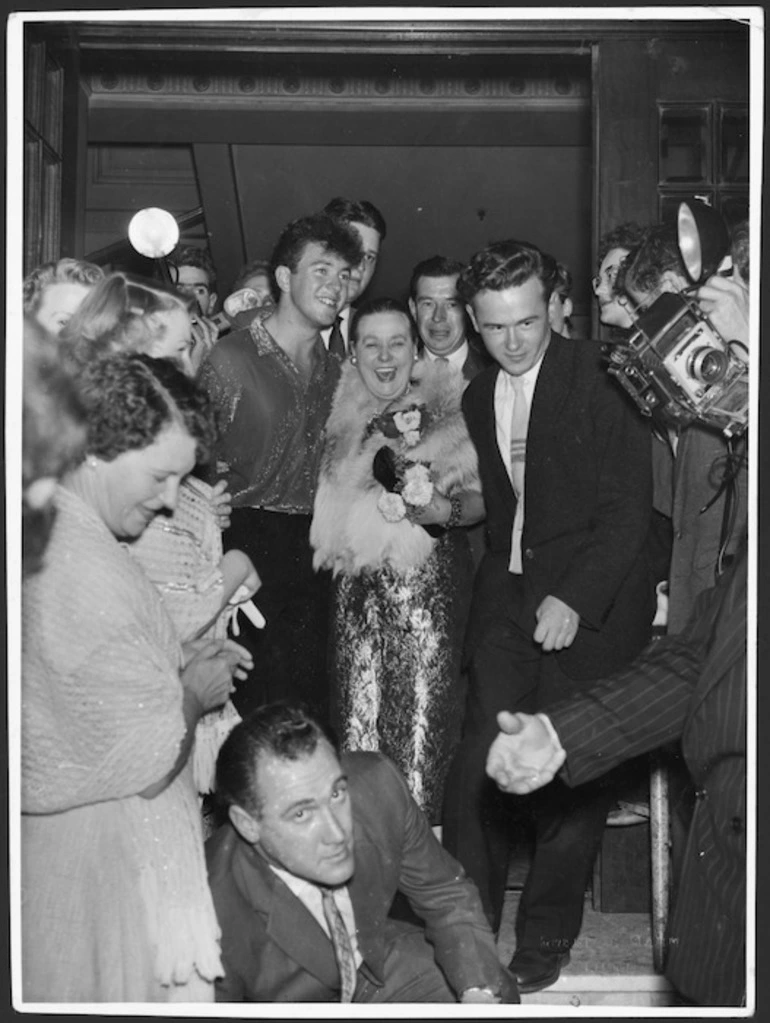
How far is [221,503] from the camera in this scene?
8.21ft

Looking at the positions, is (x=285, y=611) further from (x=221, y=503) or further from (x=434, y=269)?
(x=434, y=269)

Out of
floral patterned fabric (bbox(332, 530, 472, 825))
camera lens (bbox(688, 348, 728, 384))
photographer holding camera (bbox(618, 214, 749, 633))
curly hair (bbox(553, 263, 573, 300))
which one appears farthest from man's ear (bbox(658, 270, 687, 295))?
floral patterned fabric (bbox(332, 530, 472, 825))

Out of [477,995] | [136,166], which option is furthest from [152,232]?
[477,995]

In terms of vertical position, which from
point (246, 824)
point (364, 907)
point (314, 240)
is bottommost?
point (364, 907)

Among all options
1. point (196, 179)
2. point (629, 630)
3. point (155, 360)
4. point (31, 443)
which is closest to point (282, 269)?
point (196, 179)

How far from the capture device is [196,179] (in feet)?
8.32

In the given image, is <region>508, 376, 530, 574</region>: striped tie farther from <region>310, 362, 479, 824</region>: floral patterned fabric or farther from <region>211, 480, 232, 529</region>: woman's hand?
<region>211, 480, 232, 529</region>: woman's hand

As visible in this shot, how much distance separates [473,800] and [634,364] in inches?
30.0

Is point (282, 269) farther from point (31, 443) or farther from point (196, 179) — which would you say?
point (31, 443)

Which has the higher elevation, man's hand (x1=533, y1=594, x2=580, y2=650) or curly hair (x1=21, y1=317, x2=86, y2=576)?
curly hair (x1=21, y1=317, x2=86, y2=576)

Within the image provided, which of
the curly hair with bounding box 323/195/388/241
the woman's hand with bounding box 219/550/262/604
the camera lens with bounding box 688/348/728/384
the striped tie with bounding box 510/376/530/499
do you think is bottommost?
the woman's hand with bounding box 219/550/262/604

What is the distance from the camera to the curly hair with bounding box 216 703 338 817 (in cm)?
225

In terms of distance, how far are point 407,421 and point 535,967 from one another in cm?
95

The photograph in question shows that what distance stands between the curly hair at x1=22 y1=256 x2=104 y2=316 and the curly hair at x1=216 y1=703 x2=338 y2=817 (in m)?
0.68
